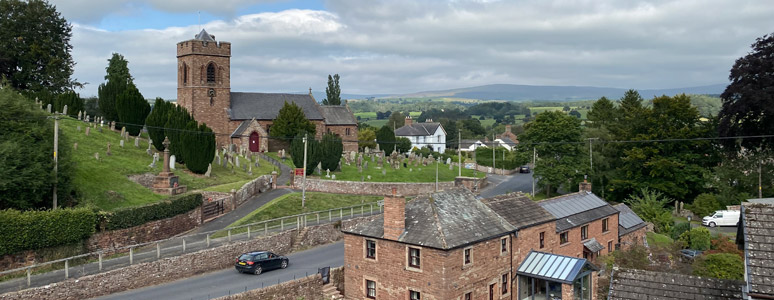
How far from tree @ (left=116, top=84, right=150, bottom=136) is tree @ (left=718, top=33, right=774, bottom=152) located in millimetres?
52364

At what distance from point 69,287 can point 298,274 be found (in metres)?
10.8

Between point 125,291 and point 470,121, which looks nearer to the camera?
point 125,291

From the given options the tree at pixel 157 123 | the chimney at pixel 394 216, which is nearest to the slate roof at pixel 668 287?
the chimney at pixel 394 216

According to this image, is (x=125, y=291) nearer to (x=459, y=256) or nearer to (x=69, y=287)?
(x=69, y=287)

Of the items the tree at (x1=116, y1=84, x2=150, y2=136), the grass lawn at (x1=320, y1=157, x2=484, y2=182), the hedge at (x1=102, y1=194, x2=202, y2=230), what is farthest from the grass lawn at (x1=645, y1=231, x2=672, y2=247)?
the tree at (x1=116, y1=84, x2=150, y2=136)

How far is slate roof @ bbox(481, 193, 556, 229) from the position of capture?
1175 inches

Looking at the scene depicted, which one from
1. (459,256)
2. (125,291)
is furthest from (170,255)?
(459,256)

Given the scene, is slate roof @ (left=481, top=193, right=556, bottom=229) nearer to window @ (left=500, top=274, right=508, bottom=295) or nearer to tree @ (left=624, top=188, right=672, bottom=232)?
window @ (left=500, top=274, right=508, bottom=295)

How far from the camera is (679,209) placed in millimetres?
52344

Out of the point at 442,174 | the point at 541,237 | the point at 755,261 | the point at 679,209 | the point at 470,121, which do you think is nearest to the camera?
the point at 755,261

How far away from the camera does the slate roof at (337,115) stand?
81.0m

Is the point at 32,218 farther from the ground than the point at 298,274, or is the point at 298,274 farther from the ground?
the point at 32,218

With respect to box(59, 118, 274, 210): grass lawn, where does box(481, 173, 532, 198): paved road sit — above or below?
below

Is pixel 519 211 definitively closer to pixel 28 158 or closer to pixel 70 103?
pixel 28 158
